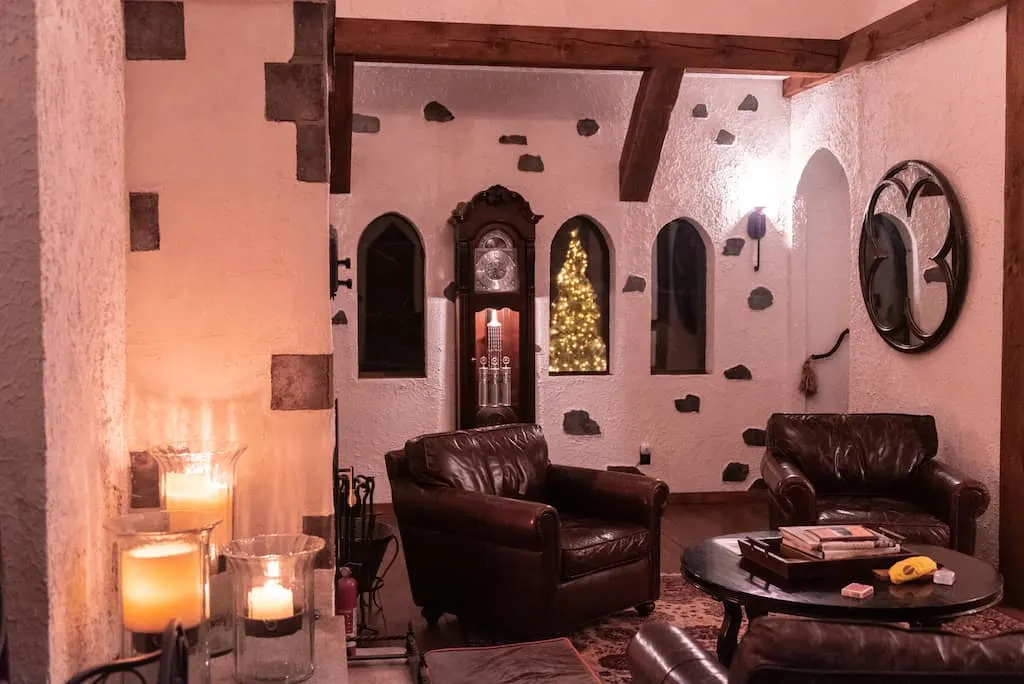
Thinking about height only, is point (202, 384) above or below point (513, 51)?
below

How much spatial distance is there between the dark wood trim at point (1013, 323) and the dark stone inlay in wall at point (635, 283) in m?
2.43

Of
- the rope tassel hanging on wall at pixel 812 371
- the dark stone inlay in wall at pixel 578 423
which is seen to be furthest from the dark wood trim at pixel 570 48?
the dark stone inlay in wall at pixel 578 423

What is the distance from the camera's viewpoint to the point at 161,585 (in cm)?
183

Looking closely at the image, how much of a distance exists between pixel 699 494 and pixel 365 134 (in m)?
3.18

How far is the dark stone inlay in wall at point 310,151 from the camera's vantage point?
2.46 metres

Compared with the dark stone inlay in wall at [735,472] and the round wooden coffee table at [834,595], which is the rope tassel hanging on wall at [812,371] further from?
the round wooden coffee table at [834,595]

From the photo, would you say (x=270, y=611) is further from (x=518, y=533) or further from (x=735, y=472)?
(x=735, y=472)

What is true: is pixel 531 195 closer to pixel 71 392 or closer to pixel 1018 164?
pixel 1018 164

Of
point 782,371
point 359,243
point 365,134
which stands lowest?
point 782,371

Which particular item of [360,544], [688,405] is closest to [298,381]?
[360,544]

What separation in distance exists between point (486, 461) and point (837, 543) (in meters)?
1.62

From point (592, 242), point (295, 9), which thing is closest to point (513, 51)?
point (592, 242)

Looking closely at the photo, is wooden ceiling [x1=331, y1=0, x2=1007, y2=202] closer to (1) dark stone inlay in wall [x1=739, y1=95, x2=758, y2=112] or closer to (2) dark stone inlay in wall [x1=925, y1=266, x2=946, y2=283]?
(1) dark stone inlay in wall [x1=739, y1=95, x2=758, y2=112]

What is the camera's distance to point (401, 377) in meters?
6.18
